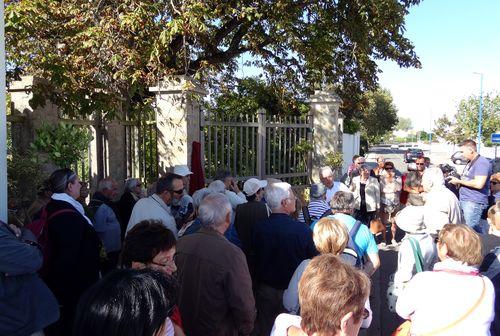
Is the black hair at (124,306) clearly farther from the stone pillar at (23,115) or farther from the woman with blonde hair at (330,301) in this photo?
the stone pillar at (23,115)

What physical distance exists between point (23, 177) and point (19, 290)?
7.70ft

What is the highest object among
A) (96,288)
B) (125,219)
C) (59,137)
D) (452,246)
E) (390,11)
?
(390,11)

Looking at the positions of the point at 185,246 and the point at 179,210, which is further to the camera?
the point at 179,210

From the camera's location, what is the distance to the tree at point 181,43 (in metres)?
5.37

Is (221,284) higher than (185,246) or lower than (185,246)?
lower

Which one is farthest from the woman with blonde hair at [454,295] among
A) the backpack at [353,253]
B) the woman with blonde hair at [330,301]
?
the woman with blonde hair at [330,301]

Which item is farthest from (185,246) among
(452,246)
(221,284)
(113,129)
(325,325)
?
(113,129)

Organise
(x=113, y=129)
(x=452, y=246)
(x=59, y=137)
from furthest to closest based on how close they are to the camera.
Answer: (x=113, y=129) → (x=59, y=137) → (x=452, y=246)

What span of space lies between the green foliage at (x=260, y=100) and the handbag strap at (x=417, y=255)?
6852 millimetres

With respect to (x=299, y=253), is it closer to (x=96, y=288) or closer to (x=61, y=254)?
(x=61, y=254)

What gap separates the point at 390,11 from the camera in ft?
24.5

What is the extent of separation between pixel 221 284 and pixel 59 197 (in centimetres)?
144

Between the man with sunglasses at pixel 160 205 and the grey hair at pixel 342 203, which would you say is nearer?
the grey hair at pixel 342 203

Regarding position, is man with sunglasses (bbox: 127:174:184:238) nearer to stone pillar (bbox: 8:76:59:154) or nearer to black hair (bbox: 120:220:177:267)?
black hair (bbox: 120:220:177:267)
